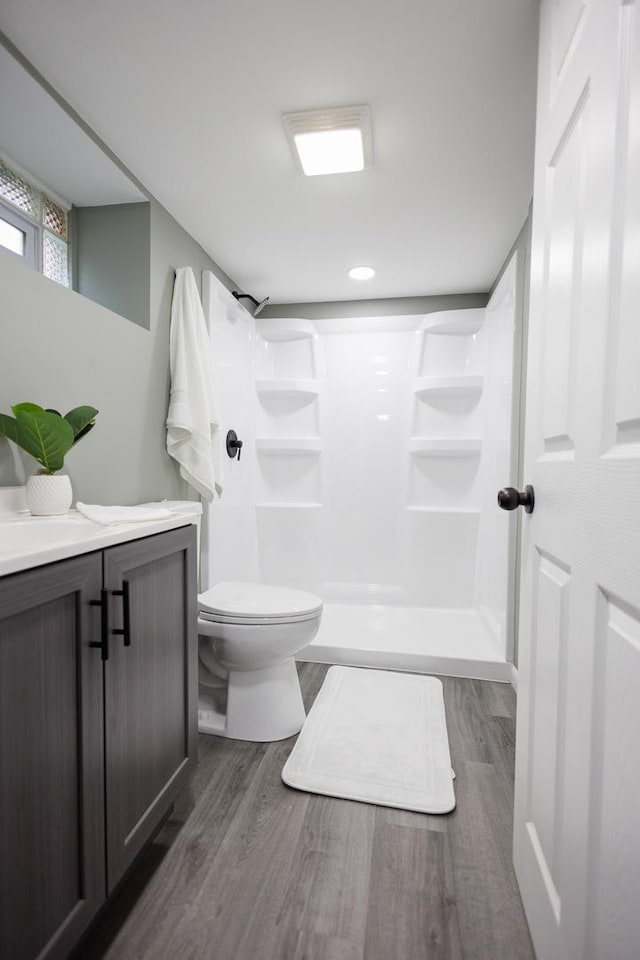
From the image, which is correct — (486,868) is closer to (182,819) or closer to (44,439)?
(182,819)

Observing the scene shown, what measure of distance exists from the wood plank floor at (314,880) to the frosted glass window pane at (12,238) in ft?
5.74

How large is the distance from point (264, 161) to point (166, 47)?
484 millimetres

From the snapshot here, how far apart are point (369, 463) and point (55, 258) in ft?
7.11

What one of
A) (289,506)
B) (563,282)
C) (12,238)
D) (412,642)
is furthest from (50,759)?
(289,506)

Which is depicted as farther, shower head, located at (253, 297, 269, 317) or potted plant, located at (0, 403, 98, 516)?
shower head, located at (253, 297, 269, 317)

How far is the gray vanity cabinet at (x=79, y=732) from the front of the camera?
71 centimetres

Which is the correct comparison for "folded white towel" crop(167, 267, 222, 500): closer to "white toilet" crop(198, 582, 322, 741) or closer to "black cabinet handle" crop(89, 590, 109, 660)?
"white toilet" crop(198, 582, 322, 741)

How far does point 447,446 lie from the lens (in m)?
3.17

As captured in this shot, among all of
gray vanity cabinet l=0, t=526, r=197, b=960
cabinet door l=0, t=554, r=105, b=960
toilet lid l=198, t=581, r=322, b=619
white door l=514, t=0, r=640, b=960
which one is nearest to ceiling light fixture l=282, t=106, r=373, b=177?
white door l=514, t=0, r=640, b=960

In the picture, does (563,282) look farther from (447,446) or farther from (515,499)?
(447,446)

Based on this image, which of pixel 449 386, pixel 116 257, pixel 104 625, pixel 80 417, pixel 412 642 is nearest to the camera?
pixel 104 625

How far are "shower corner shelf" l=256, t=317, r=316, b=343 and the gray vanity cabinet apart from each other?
2.37 m

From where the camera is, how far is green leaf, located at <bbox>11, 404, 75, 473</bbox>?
1.21 metres

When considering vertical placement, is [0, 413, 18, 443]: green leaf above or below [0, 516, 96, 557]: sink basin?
above
